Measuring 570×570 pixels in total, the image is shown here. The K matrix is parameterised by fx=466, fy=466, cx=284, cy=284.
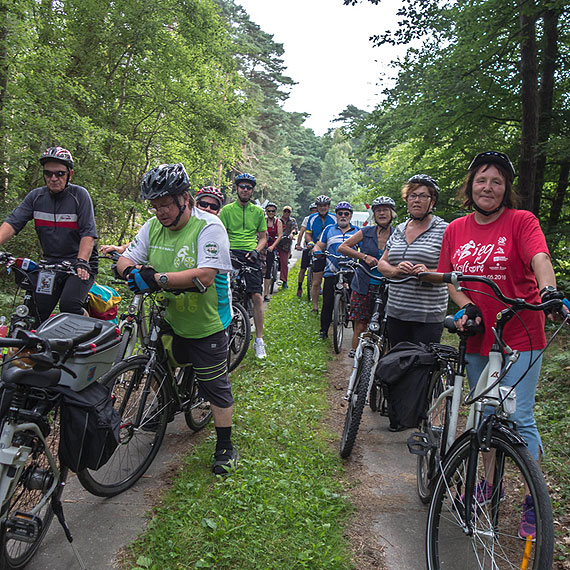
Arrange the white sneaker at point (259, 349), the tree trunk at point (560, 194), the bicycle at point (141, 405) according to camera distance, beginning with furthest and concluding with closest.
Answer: the tree trunk at point (560, 194)
the white sneaker at point (259, 349)
the bicycle at point (141, 405)

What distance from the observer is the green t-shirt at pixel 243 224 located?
6836 mm

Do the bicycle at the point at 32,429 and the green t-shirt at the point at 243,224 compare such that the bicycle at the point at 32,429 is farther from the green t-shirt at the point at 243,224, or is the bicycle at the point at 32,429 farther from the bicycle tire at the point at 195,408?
the green t-shirt at the point at 243,224

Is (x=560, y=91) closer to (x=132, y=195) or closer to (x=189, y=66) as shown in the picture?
(x=189, y=66)

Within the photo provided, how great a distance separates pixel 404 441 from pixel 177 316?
8.39ft

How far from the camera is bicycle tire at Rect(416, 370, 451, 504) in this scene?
291cm

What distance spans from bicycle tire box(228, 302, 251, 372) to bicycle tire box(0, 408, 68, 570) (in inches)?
134

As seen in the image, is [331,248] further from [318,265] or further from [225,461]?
[225,461]

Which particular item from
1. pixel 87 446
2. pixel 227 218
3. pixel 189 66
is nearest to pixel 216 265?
pixel 87 446

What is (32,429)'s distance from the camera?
7.11 ft

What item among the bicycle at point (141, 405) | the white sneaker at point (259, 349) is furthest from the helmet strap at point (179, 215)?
the white sneaker at point (259, 349)

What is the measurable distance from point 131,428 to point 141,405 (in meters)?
0.16

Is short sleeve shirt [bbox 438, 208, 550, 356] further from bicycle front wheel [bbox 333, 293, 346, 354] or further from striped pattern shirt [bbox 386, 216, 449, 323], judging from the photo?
bicycle front wheel [bbox 333, 293, 346, 354]

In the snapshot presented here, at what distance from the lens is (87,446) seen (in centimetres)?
233

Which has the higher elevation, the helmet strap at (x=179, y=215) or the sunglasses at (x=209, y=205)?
the sunglasses at (x=209, y=205)
